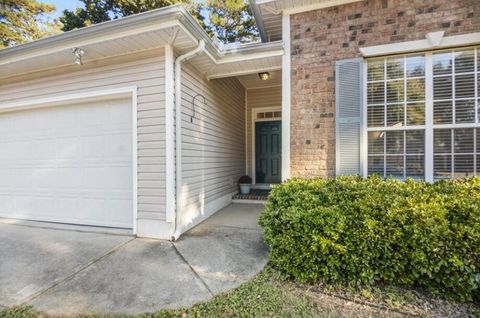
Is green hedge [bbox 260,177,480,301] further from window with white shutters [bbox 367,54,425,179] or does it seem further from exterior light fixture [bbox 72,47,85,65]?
exterior light fixture [bbox 72,47,85,65]

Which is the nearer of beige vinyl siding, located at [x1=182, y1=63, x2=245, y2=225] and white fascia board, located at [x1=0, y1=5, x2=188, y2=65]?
white fascia board, located at [x1=0, y1=5, x2=188, y2=65]

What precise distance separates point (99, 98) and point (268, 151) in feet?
14.4

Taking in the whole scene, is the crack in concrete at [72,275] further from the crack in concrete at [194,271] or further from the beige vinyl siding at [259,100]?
the beige vinyl siding at [259,100]

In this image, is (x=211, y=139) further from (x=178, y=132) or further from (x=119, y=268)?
(x=119, y=268)

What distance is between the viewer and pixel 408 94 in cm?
342

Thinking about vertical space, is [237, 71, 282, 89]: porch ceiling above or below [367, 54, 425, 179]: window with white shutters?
above

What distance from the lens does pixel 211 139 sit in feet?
17.2

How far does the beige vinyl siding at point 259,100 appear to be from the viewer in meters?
7.02

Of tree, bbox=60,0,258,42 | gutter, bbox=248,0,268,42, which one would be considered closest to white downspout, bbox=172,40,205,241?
gutter, bbox=248,0,268,42

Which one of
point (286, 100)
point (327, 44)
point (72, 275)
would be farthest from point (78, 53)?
point (327, 44)

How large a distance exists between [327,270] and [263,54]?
323 cm

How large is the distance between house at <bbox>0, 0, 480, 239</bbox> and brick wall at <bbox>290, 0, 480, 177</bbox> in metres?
0.02

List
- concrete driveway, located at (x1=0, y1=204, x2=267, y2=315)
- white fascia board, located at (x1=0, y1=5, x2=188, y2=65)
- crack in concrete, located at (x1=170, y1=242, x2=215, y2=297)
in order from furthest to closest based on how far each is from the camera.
A: white fascia board, located at (x1=0, y1=5, x2=188, y2=65) → crack in concrete, located at (x1=170, y1=242, x2=215, y2=297) → concrete driveway, located at (x1=0, y1=204, x2=267, y2=315)

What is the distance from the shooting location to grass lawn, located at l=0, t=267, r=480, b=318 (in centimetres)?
204
